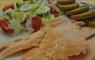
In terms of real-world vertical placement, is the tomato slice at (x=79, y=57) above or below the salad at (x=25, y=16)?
below

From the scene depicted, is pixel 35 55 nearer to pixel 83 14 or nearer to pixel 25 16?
pixel 25 16

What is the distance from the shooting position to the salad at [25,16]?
58.5 inches

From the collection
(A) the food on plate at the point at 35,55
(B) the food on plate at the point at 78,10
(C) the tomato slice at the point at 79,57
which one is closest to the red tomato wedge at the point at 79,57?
(C) the tomato slice at the point at 79,57

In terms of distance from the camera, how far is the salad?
1.49 m

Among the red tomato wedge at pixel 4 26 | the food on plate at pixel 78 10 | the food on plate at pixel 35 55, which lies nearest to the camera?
the food on plate at pixel 35 55

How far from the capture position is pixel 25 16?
1.53 m

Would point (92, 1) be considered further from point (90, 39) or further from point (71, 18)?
point (90, 39)

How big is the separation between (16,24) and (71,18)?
14.4 inches

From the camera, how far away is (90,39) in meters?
1.38

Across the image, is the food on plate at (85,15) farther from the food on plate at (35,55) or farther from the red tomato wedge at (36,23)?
the food on plate at (35,55)

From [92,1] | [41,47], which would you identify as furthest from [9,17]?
[92,1]

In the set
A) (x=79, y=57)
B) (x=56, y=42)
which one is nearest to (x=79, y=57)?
(x=79, y=57)

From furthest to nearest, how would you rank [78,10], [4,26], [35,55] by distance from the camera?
[78,10] < [4,26] < [35,55]

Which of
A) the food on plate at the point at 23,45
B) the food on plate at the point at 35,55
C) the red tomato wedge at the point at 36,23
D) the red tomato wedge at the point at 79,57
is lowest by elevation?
the red tomato wedge at the point at 79,57
